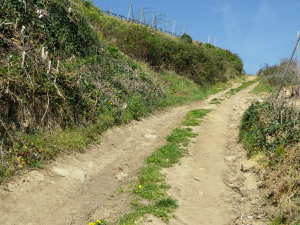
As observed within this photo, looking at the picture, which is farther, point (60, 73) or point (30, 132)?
point (60, 73)

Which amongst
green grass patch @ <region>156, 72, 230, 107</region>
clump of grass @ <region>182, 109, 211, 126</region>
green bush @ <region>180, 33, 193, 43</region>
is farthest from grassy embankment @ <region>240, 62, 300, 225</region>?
green bush @ <region>180, 33, 193, 43</region>

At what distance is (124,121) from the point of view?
10.2m

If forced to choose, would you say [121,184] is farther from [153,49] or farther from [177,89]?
[153,49]

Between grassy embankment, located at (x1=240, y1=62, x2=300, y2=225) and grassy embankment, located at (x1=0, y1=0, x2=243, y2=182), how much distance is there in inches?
169

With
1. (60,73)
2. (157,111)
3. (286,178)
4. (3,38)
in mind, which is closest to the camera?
(286,178)

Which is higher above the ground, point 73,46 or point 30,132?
point 73,46

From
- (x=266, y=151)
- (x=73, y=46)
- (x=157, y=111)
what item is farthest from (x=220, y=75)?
(x=266, y=151)

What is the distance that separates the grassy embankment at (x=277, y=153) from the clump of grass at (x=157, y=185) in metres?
1.79

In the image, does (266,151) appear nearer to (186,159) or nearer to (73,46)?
(186,159)

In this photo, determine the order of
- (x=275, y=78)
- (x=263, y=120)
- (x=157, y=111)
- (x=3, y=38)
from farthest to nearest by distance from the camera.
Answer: (x=275, y=78)
(x=157, y=111)
(x=263, y=120)
(x=3, y=38)

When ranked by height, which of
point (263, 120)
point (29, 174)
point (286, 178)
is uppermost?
point (263, 120)

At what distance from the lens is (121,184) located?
615 centimetres

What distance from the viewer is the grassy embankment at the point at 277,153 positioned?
4945 millimetres

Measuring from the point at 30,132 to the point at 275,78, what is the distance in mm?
20856
